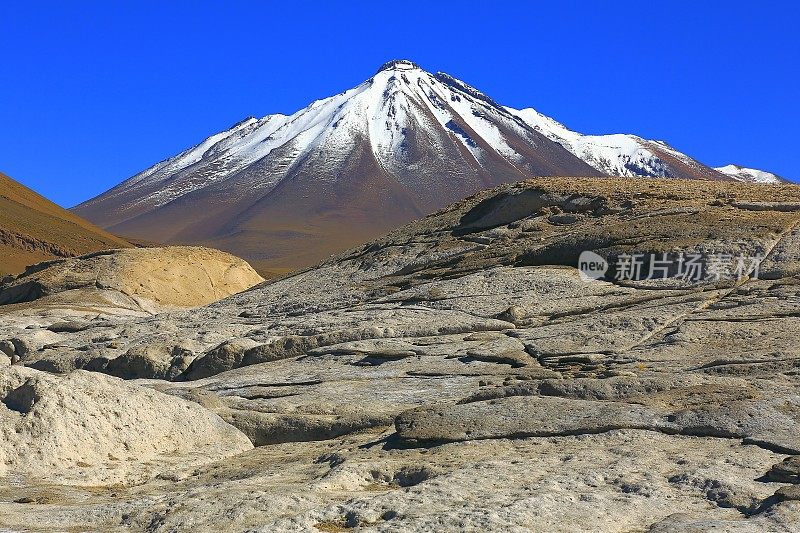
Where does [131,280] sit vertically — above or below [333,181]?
below

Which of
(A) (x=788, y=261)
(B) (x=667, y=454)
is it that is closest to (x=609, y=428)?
(B) (x=667, y=454)

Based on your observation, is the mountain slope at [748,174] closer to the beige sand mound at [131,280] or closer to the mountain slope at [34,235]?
the mountain slope at [34,235]

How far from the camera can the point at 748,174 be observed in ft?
615

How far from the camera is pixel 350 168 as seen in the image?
178000mm

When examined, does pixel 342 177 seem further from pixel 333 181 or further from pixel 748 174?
pixel 748 174

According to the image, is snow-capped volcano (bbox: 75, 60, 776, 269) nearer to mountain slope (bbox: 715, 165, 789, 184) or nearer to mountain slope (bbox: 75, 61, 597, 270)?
mountain slope (bbox: 75, 61, 597, 270)

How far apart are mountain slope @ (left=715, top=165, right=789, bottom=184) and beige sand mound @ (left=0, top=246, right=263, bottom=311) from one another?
166 m

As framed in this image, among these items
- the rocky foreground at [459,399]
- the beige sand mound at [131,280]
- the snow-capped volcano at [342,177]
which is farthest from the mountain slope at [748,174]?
Result: the rocky foreground at [459,399]

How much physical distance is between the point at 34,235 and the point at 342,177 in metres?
119

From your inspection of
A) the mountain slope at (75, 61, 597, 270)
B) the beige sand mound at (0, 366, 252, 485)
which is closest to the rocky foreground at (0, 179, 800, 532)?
the beige sand mound at (0, 366, 252, 485)

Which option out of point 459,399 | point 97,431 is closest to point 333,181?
point 459,399

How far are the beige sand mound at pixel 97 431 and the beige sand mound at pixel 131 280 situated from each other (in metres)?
12.7

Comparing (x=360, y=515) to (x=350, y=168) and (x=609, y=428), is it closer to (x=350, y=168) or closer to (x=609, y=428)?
(x=609, y=428)

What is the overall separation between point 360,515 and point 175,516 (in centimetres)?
107
